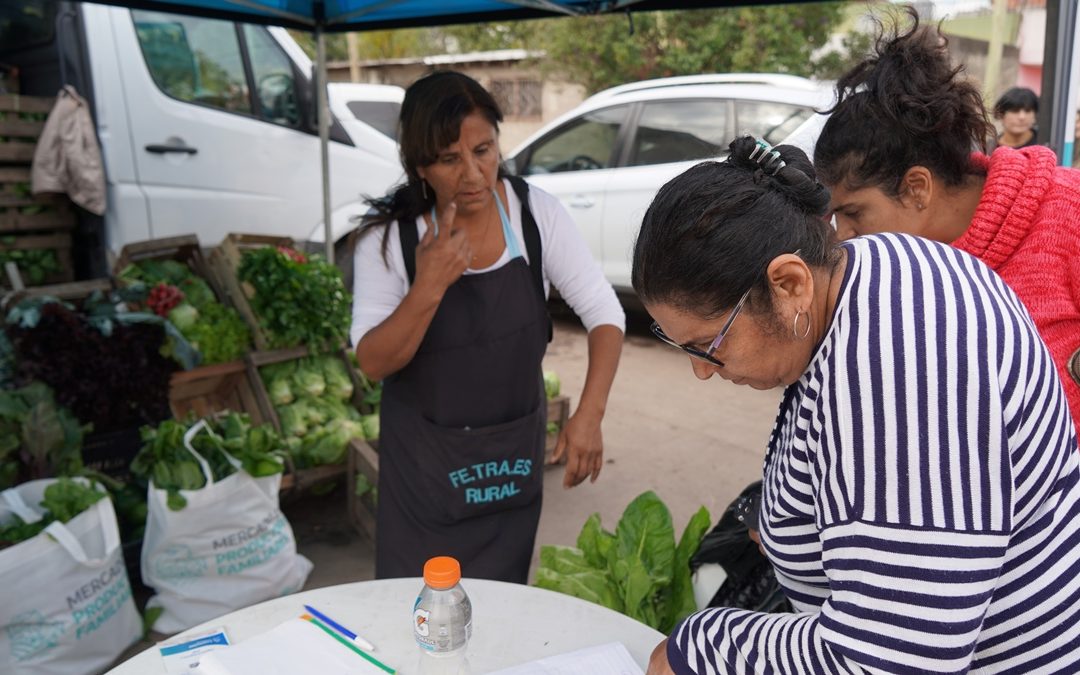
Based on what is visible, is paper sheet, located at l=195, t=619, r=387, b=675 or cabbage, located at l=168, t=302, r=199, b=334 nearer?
paper sheet, located at l=195, t=619, r=387, b=675

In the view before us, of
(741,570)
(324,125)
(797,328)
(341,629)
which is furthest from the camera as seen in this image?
(324,125)

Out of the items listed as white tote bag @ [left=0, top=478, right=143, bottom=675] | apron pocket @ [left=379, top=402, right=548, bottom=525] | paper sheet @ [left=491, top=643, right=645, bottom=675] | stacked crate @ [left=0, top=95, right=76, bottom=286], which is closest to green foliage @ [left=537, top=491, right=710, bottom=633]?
apron pocket @ [left=379, top=402, right=548, bottom=525]

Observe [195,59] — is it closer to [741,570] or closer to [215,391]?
[215,391]

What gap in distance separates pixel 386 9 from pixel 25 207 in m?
2.57

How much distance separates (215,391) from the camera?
3.79m

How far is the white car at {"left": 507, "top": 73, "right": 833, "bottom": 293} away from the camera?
563cm

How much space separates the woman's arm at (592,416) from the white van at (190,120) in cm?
333

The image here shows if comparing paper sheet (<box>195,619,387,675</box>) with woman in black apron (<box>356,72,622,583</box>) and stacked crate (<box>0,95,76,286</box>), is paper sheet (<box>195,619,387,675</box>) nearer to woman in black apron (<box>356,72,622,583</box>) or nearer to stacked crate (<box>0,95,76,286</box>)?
woman in black apron (<box>356,72,622,583</box>)

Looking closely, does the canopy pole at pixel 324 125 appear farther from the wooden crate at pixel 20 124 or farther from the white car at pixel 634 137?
the white car at pixel 634 137

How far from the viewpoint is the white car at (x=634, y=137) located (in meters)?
5.63

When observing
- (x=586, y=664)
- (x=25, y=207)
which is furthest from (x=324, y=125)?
(x=586, y=664)

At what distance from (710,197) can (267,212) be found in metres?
4.42

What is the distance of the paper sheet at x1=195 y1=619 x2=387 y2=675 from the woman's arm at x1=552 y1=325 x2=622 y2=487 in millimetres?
797

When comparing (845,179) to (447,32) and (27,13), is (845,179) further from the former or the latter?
(447,32)
